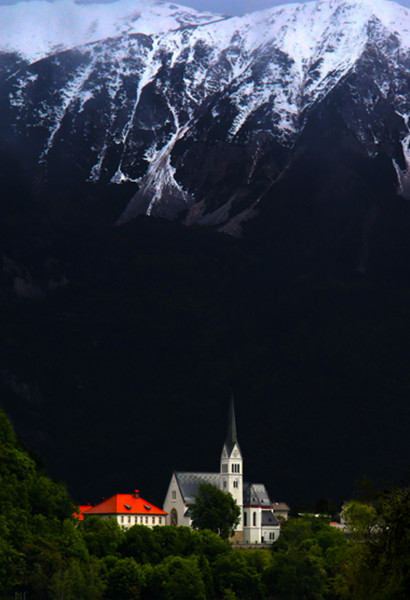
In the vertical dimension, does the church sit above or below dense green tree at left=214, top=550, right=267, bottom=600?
above

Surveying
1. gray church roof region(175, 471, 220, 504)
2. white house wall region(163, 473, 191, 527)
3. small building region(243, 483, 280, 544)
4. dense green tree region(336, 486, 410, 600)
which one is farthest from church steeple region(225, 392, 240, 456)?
dense green tree region(336, 486, 410, 600)

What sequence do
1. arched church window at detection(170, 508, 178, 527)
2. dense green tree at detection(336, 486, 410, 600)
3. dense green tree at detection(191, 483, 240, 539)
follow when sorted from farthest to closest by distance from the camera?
arched church window at detection(170, 508, 178, 527), dense green tree at detection(191, 483, 240, 539), dense green tree at detection(336, 486, 410, 600)

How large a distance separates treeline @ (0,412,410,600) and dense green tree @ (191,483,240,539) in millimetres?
25014

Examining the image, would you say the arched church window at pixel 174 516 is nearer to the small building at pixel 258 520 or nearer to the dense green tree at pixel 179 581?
the small building at pixel 258 520

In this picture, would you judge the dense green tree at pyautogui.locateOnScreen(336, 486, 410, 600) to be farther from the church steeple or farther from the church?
the church steeple

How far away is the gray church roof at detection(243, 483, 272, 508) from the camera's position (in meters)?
181

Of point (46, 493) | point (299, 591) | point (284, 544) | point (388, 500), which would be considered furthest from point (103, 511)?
point (388, 500)

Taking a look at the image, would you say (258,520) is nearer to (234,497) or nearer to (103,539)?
(234,497)

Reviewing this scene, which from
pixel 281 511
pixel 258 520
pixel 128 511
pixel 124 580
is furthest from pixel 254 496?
pixel 124 580

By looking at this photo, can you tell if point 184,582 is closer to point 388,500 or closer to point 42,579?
point 42,579

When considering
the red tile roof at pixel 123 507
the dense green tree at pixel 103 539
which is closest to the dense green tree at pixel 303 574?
the dense green tree at pixel 103 539

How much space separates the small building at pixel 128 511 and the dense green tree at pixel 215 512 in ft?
34.8

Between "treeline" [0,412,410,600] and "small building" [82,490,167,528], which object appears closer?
"treeline" [0,412,410,600]

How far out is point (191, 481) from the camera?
181625mm
